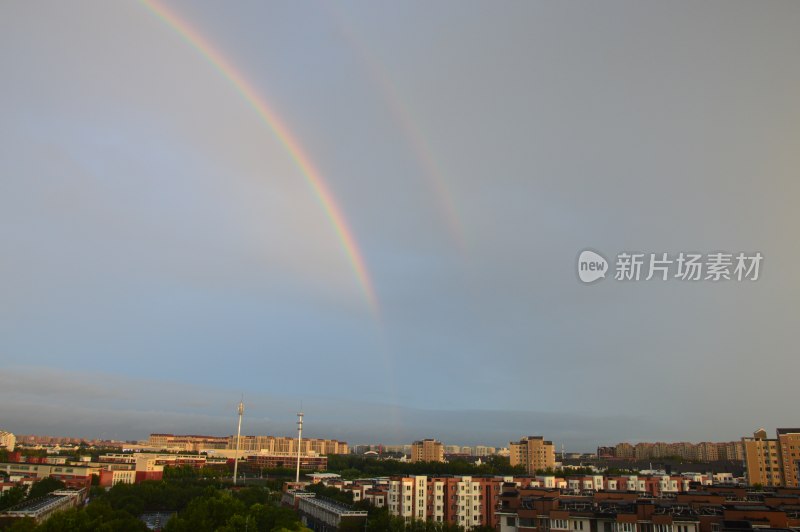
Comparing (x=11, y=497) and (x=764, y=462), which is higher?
(x=764, y=462)

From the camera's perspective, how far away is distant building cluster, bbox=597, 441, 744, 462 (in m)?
79.9

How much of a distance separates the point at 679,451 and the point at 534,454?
121ft

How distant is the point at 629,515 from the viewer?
17297 mm

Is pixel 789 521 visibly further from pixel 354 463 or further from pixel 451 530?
pixel 354 463

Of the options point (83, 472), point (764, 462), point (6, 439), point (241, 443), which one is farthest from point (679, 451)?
point (6, 439)

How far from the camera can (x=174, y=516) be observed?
80.4 feet

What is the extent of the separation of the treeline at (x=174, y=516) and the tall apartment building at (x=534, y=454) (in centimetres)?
3556

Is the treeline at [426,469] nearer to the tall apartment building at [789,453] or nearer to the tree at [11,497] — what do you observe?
the tall apartment building at [789,453]

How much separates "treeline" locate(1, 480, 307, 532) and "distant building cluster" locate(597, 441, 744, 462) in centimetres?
6252

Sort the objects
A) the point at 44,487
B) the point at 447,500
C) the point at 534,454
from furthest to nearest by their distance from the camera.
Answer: the point at 534,454 < the point at 44,487 < the point at 447,500

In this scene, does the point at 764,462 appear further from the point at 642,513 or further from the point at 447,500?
the point at 642,513

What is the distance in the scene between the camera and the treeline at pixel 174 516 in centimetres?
2150

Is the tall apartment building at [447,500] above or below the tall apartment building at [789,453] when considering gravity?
below

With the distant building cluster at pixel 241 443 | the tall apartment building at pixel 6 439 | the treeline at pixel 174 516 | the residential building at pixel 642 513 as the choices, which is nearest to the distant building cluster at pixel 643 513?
the residential building at pixel 642 513
